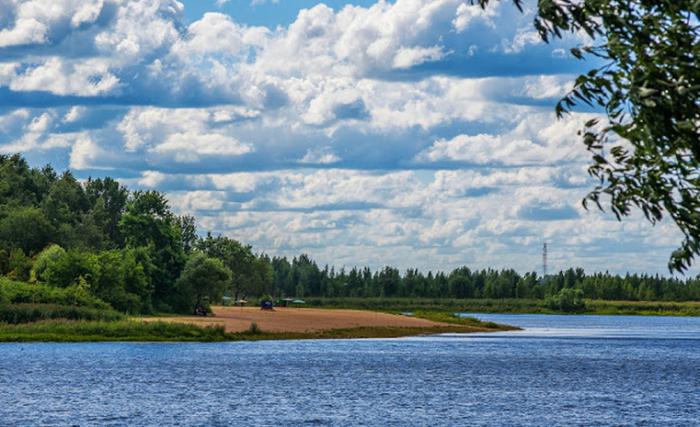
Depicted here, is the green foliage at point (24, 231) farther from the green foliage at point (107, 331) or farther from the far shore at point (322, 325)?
the green foliage at point (107, 331)

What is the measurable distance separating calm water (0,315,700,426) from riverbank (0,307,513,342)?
3.53 m

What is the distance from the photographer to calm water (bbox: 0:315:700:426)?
6475 centimetres

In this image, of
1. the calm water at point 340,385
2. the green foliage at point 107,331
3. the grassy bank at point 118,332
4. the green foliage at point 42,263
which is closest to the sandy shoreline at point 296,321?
the grassy bank at point 118,332

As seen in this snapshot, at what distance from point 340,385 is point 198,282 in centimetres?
9487

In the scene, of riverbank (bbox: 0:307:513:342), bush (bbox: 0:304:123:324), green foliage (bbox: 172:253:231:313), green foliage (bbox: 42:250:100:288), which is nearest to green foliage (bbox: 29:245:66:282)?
green foliage (bbox: 42:250:100:288)

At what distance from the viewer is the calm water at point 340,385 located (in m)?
64.8

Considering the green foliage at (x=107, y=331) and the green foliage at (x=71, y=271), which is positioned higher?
the green foliage at (x=71, y=271)

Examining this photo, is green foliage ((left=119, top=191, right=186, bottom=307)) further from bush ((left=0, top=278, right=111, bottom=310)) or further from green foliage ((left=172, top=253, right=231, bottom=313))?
bush ((left=0, top=278, right=111, bottom=310))

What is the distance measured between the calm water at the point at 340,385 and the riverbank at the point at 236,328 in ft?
11.6

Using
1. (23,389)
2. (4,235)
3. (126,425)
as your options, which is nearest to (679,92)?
(126,425)

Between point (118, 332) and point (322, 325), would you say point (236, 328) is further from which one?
point (322, 325)

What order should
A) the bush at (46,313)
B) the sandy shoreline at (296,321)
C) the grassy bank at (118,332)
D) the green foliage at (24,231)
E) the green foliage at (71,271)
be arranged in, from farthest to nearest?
1. the green foliage at (24,231)
2. the sandy shoreline at (296,321)
3. the green foliage at (71,271)
4. the bush at (46,313)
5. the grassy bank at (118,332)

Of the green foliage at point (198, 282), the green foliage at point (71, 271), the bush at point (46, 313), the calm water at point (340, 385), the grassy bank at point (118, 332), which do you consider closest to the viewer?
the calm water at point (340, 385)

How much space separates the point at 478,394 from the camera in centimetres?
7962
